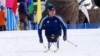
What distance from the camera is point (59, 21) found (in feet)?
28.8

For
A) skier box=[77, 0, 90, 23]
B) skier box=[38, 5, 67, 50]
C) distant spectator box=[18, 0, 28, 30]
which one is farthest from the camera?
skier box=[77, 0, 90, 23]

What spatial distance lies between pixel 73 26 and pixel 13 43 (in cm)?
719

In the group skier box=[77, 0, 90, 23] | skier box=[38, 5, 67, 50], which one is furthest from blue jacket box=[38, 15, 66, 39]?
skier box=[77, 0, 90, 23]

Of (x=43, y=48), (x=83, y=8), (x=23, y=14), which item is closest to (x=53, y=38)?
(x=43, y=48)

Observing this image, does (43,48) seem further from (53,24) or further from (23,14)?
(23,14)

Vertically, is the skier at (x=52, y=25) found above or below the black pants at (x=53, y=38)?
above

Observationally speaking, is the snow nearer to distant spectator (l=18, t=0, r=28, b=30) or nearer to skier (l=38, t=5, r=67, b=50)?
skier (l=38, t=5, r=67, b=50)

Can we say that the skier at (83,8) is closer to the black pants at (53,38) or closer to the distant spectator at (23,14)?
the distant spectator at (23,14)

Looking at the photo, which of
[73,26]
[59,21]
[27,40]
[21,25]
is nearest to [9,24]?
[21,25]

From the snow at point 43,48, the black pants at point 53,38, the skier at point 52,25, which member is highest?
the skier at point 52,25

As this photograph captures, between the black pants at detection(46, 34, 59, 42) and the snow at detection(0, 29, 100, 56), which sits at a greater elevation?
the black pants at detection(46, 34, 59, 42)

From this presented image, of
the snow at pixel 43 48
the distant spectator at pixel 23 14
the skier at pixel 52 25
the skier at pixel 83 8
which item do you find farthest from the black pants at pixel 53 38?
the skier at pixel 83 8

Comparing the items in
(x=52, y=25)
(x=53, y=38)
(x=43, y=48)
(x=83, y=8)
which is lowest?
(x=43, y=48)

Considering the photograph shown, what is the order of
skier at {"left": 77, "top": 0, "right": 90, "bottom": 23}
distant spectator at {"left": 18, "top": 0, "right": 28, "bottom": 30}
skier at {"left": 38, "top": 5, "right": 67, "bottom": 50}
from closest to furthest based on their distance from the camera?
1. skier at {"left": 38, "top": 5, "right": 67, "bottom": 50}
2. distant spectator at {"left": 18, "top": 0, "right": 28, "bottom": 30}
3. skier at {"left": 77, "top": 0, "right": 90, "bottom": 23}
